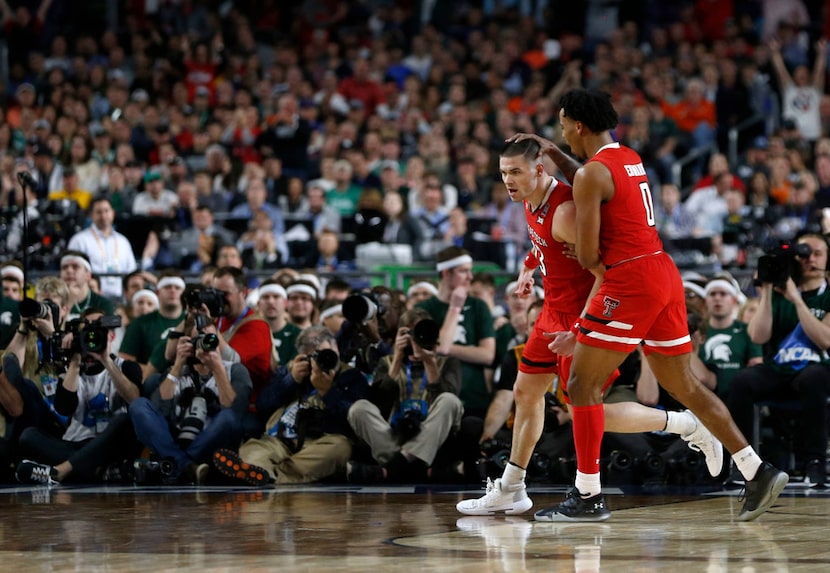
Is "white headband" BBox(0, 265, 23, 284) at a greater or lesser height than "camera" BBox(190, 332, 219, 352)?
greater

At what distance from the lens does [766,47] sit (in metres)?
19.8

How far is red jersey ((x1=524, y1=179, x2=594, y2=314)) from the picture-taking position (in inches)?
278

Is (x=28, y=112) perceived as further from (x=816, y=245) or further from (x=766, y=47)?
(x=816, y=245)

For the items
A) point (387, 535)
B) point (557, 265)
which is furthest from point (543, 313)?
point (387, 535)

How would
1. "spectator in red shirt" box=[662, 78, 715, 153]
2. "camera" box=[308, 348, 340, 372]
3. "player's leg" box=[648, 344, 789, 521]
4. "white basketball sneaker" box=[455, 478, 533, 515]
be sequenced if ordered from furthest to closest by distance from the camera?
1. "spectator in red shirt" box=[662, 78, 715, 153]
2. "camera" box=[308, 348, 340, 372]
3. "white basketball sneaker" box=[455, 478, 533, 515]
4. "player's leg" box=[648, 344, 789, 521]

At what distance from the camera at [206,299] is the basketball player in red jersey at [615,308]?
147 inches

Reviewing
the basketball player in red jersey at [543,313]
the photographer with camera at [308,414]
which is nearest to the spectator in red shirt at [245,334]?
the photographer with camera at [308,414]

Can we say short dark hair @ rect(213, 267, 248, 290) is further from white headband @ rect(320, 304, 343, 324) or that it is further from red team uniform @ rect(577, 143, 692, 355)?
red team uniform @ rect(577, 143, 692, 355)

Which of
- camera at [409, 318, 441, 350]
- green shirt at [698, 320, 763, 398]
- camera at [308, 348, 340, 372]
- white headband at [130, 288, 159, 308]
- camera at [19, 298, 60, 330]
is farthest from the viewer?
white headband at [130, 288, 159, 308]

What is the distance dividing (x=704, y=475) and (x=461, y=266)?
2357mm

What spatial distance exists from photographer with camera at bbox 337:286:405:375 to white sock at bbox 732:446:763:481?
Result: 11.7ft

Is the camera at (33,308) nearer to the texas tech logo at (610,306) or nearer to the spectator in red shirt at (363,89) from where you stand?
the texas tech logo at (610,306)

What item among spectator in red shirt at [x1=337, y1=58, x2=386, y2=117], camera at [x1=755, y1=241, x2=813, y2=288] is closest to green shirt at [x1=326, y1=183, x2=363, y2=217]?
spectator in red shirt at [x1=337, y1=58, x2=386, y2=117]

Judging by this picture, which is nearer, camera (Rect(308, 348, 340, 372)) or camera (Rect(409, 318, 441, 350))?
camera (Rect(409, 318, 441, 350))
